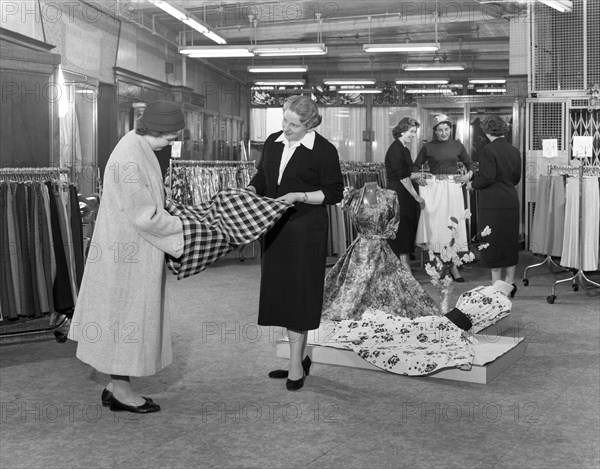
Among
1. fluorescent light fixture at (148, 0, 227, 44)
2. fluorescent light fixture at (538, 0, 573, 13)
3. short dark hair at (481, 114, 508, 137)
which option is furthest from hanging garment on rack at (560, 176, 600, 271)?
fluorescent light fixture at (148, 0, 227, 44)

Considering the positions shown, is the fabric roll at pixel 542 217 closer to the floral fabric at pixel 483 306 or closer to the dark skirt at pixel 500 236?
the dark skirt at pixel 500 236

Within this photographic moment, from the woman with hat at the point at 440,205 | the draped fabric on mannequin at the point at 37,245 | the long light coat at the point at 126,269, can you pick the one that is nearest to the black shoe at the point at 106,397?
the long light coat at the point at 126,269

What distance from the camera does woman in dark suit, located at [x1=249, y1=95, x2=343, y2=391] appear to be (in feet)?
14.7

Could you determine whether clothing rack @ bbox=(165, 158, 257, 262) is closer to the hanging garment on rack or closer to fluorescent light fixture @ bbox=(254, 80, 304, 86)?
the hanging garment on rack

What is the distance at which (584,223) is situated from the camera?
7836 mm

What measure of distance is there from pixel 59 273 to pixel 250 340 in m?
1.43

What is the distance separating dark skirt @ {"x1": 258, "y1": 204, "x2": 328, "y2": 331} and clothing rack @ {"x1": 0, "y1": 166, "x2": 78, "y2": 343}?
5.44 ft

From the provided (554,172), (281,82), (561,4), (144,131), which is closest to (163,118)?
(144,131)

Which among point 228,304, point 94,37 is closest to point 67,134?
point 94,37

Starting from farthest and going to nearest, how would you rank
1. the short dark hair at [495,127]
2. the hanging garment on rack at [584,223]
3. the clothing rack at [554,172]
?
the clothing rack at [554,172] < the hanging garment on rack at [584,223] < the short dark hair at [495,127]

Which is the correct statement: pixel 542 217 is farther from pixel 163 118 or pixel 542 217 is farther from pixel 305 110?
pixel 163 118

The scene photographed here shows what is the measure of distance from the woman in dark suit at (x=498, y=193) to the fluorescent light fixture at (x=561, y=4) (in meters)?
3.39

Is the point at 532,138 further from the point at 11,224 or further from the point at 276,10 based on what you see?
the point at 11,224

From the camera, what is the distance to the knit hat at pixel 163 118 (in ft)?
12.5
